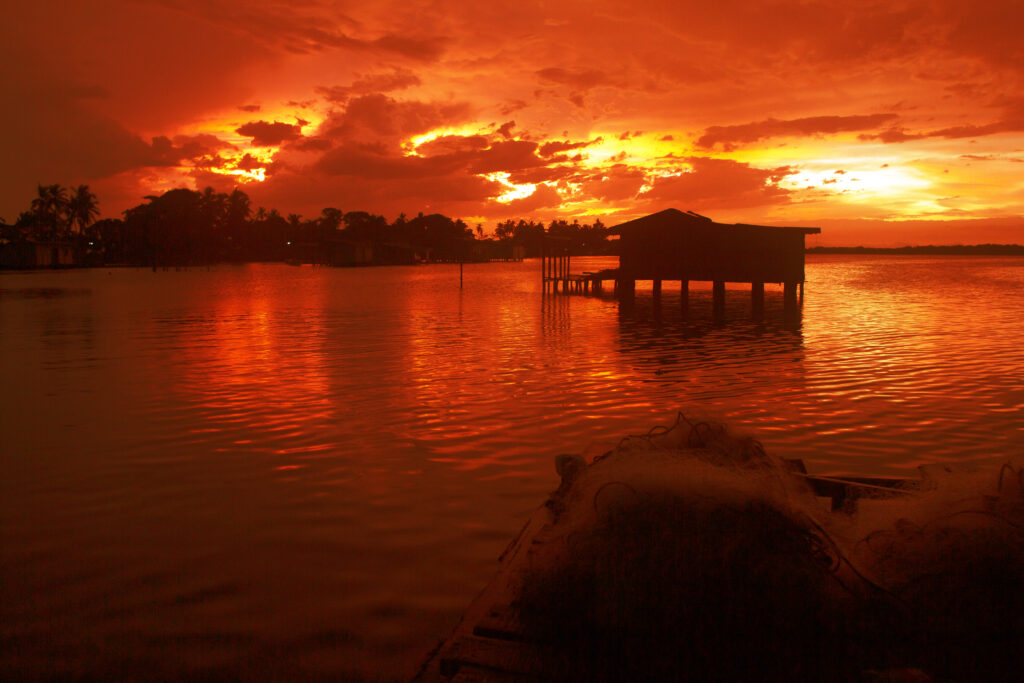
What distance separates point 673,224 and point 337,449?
24298 mm

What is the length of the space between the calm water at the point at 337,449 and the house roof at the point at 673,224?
971cm

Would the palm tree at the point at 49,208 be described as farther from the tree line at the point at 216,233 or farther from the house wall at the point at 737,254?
the house wall at the point at 737,254

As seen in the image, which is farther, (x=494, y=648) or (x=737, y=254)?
(x=737, y=254)

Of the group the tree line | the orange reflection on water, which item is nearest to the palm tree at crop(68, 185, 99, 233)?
the tree line

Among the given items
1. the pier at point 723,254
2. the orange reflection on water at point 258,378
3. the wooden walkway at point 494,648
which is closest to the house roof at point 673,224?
the pier at point 723,254

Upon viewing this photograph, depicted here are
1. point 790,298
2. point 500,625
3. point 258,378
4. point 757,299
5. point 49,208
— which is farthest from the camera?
point 49,208

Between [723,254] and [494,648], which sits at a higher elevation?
[723,254]

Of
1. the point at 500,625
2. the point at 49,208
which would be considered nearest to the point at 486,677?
the point at 500,625

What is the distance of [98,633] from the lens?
4117 millimetres

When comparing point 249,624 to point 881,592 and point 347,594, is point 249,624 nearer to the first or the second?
point 347,594

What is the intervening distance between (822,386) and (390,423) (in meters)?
6.87

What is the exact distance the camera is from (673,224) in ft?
98.3

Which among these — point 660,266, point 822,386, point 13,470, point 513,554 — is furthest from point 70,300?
point 513,554

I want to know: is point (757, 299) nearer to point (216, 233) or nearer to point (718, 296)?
point (718, 296)
